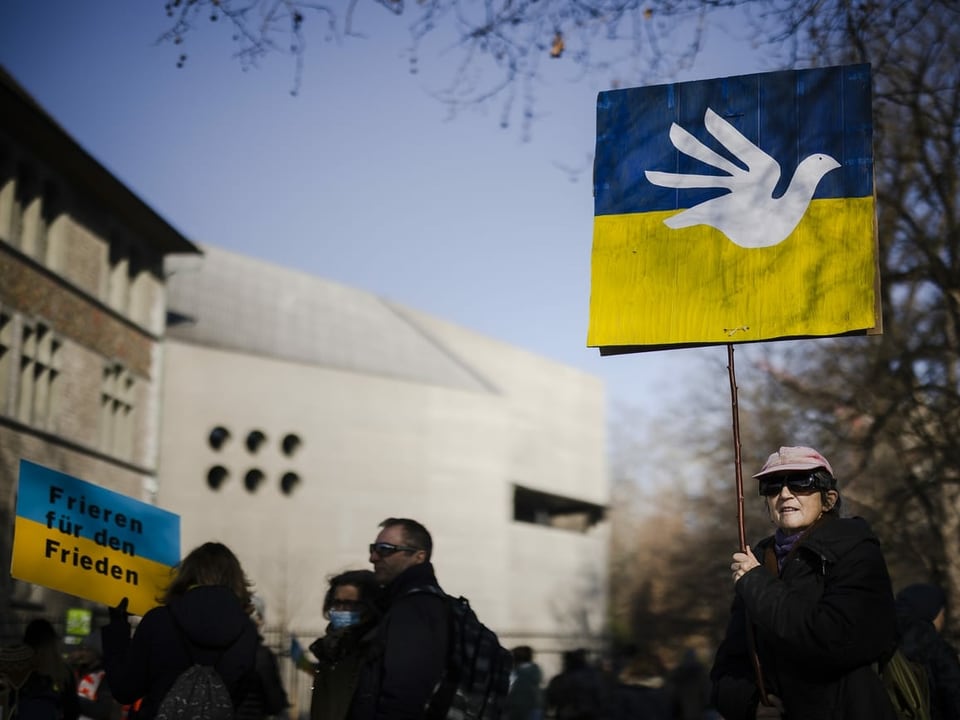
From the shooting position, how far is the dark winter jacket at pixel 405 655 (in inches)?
204

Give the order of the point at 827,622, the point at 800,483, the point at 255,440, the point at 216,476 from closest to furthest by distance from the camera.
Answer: the point at 827,622, the point at 800,483, the point at 216,476, the point at 255,440

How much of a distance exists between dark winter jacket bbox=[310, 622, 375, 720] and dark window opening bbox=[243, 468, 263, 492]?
38300 mm

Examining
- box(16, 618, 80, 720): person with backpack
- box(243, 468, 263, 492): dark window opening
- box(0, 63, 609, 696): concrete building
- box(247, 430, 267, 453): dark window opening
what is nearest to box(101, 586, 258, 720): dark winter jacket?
box(16, 618, 80, 720): person with backpack

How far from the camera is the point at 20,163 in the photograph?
27406 millimetres

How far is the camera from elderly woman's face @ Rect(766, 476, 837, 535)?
4652 mm

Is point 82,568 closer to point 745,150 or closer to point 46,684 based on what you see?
point 46,684

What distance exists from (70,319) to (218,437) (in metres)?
15.2

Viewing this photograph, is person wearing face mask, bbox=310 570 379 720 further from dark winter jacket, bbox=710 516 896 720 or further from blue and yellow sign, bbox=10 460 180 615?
dark winter jacket, bbox=710 516 896 720

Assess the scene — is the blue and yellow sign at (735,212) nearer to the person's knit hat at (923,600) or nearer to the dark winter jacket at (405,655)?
the dark winter jacket at (405,655)

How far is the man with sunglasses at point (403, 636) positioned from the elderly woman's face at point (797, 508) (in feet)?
4.72

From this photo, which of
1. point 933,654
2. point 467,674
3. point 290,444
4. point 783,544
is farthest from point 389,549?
point 290,444

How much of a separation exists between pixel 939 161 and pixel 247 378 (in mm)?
28547

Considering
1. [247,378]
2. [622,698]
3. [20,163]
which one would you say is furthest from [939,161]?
[247,378]

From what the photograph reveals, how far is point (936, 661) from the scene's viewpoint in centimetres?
673
